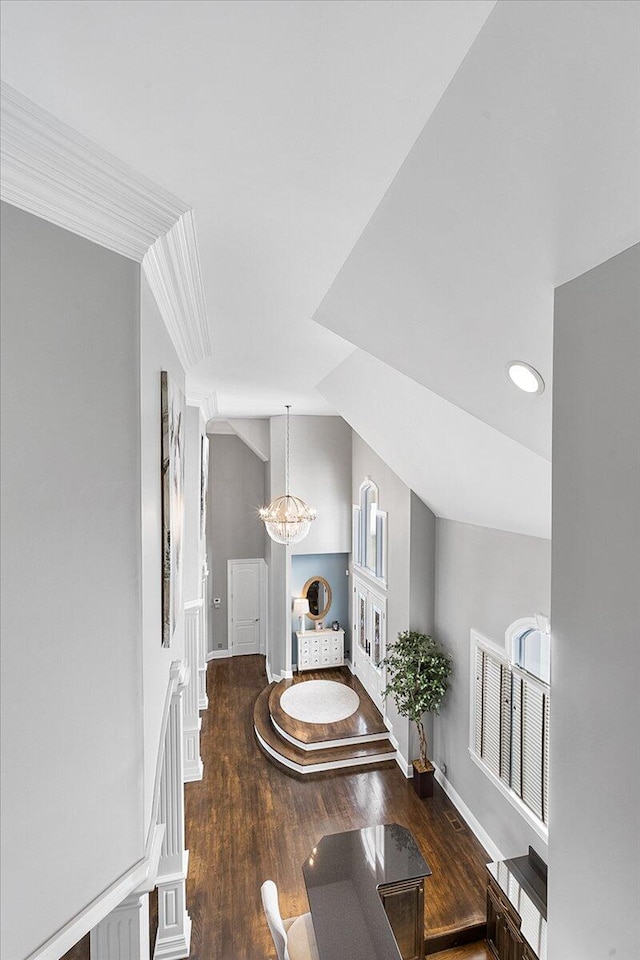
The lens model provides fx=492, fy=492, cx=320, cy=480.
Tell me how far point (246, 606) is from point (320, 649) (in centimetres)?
165

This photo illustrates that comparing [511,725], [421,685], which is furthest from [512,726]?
[421,685]

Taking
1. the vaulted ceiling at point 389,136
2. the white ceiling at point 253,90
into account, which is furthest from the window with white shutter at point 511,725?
the white ceiling at point 253,90

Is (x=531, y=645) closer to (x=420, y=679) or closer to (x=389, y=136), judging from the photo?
(x=420, y=679)

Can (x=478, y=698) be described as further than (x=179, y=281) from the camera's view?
Yes

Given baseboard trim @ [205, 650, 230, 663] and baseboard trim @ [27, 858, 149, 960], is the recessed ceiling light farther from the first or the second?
baseboard trim @ [205, 650, 230, 663]

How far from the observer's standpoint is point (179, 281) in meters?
1.73

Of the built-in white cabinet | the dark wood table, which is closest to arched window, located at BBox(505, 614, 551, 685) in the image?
the dark wood table

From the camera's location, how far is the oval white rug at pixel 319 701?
5.92 meters

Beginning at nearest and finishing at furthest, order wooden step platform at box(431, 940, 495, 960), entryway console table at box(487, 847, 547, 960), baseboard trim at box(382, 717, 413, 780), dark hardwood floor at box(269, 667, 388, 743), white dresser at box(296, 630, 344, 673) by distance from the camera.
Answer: entryway console table at box(487, 847, 547, 960), wooden step platform at box(431, 940, 495, 960), baseboard trim at box(382, 717, 413, 780), dark hardwood floor at box(269, 667, 388, 743), white dresser at box(296, 630, 344, 673)

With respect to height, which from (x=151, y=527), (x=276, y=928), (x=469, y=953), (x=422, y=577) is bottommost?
(x=469, y=953)

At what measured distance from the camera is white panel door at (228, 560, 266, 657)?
327 inches

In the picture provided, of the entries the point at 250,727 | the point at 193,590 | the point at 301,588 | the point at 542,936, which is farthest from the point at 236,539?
the point at 542,936

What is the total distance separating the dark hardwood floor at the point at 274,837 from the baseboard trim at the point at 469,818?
53 millimetres

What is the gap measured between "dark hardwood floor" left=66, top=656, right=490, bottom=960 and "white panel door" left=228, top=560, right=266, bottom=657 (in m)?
2.39
